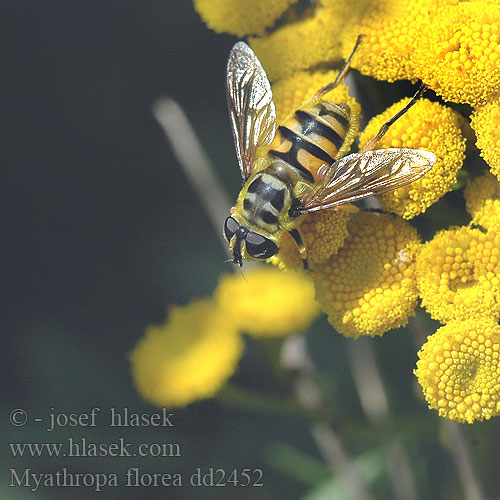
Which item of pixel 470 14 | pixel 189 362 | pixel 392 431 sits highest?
pixel 470 14

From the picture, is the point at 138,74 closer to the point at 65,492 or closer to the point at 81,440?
the point at 81,440

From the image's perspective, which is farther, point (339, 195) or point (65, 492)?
point (65, 492)

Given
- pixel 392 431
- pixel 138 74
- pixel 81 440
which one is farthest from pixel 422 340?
pixel 138 74

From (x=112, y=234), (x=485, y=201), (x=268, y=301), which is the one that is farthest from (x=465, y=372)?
(x=112, y=234)

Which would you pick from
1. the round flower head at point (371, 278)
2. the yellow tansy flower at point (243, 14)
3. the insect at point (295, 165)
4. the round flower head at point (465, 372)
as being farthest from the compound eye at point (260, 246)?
the yellow tansy flower at point (243, 14)

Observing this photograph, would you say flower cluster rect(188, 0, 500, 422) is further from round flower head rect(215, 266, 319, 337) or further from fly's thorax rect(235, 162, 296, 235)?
round flower head rect(215, 266, 319, 337)

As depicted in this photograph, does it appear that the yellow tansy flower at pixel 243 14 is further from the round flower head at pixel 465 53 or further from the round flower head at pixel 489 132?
the round flower head at pixel 489 132

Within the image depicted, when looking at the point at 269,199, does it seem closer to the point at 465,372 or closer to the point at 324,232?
the point at 324,232
